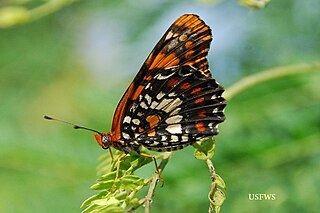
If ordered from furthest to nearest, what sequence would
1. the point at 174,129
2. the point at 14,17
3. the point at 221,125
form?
1. the point at 221,125
2. the point at 14,17
3. the point at 174,129

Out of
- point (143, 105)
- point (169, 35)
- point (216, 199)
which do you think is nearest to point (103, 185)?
point (216, 199)

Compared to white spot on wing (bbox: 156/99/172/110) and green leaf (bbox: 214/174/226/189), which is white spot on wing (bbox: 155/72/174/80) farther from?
green leaf (bbox: 214/174/226/189)

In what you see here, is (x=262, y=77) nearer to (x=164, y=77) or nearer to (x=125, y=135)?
(x=164, y=77)

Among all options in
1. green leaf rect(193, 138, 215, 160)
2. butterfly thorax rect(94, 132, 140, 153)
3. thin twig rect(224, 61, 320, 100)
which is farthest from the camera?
thin twig rect(224, 61, 320, 100)

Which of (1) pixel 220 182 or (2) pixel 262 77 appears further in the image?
(2) pixel 262 77

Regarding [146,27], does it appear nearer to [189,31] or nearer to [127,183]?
[189,31]

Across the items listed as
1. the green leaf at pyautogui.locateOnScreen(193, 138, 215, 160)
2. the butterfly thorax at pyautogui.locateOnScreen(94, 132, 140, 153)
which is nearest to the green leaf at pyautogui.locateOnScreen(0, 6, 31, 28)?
the butterfly thorax at pyautogui.locateOnScreen(94, 132, 140, 153)

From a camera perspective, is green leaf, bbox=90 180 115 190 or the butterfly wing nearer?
green leaf, bbox=90 180 115 190

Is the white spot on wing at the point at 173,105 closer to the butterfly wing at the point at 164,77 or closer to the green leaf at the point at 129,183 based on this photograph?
the butterfly wing at the point at 164,77
